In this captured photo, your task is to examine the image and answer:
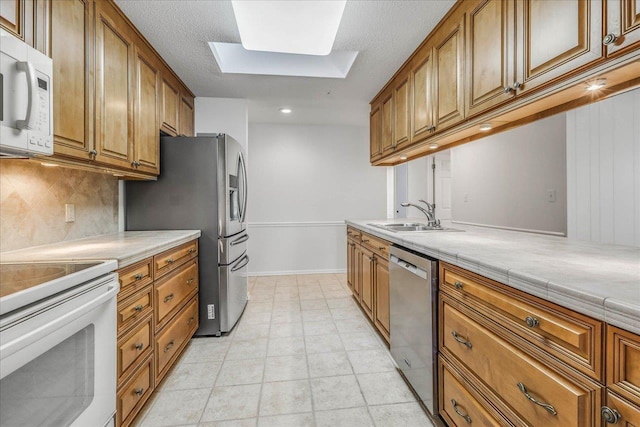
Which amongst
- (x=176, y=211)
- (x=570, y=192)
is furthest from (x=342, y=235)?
(x=570, y=192)

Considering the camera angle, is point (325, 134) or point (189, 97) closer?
point (189, 97)

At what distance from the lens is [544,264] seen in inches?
42.7

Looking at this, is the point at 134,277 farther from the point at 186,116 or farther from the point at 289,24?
the point at 186,116

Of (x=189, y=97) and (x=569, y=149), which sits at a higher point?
(x=189, y=97)

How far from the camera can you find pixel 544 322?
0.90m

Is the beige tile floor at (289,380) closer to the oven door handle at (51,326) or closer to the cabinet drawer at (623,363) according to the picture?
the oven door handle at (51,326)

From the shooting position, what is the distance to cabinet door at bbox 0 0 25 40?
45.2 inches

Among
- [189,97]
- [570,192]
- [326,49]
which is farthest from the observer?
[189,97]

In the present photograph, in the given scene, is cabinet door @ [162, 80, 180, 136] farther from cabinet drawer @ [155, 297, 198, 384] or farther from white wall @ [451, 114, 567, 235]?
white wall @ [451, 114, 567, 235]

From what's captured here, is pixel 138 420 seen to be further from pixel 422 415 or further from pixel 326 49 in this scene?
pixel 326 49

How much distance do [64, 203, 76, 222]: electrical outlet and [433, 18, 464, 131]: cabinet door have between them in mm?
2527

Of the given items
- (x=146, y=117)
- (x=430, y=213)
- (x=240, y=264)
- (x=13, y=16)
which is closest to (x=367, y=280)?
(x=430, y=213)

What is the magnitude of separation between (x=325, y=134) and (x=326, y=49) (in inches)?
103

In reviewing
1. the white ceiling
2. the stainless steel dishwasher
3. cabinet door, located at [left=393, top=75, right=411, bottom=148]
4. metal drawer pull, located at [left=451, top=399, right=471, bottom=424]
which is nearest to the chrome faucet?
cabinet door, located at [left=393, top=75, right=411, bottom=148]
